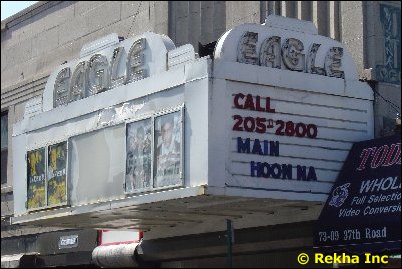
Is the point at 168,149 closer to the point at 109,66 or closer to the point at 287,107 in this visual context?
the point at 287,107

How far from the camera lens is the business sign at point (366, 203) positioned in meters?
17.2

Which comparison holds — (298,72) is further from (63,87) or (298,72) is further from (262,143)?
(63,87)

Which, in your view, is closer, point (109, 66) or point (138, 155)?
point (138, 155)

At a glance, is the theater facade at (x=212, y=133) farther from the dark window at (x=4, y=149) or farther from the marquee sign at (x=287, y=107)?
the dark window at (x=4, y=149)

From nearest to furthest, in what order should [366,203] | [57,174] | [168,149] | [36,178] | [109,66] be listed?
[366,203]
[168,149]
[109,66]
[57,174]
[36,178]

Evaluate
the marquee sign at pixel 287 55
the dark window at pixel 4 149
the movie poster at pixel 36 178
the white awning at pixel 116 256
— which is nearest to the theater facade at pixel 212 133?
the marquee sign at pixel 287 55

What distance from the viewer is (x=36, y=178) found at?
75.6ft

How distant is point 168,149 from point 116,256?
7200 millimetres

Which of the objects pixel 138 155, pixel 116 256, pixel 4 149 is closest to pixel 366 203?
pixel 138 155

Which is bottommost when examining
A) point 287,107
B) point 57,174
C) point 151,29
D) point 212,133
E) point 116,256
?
point 116,256

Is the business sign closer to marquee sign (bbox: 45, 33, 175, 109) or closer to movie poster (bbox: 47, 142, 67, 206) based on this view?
marquee sign (bbox: 45, 33, 175, 109)

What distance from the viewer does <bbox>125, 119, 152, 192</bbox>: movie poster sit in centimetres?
1925

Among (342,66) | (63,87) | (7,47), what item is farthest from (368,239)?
(7,47)

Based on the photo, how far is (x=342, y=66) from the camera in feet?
64.5
